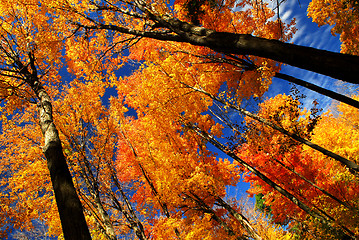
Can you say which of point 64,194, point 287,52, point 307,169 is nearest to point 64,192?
point 64,194

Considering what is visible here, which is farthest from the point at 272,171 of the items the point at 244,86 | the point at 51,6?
the point at 51,6

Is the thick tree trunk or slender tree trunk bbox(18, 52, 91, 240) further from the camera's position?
slender tree trunk bbox(18, 52, 91, 240)

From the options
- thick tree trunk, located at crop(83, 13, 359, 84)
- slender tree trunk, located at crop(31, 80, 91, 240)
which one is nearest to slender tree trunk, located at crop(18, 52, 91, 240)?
slender tree trunk, located at crop(31, 80, 91, 240)

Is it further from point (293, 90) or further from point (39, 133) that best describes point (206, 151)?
point (39, 133)

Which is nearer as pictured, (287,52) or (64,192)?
(287,52)

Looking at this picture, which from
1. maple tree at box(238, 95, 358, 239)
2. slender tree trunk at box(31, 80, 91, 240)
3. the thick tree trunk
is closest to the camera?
the thick tree trunk

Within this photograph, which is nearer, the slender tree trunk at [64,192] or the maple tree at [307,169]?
the slender tree trunk at [64,192]

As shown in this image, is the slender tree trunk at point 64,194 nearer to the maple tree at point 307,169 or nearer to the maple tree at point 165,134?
the maple tree at point 165,134

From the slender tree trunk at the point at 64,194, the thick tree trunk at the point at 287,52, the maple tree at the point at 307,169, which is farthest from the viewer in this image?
the maple tree at the point at 307,169

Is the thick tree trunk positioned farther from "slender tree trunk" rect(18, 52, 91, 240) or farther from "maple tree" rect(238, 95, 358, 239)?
"maple tree" rect(238, 95, 358, 239)

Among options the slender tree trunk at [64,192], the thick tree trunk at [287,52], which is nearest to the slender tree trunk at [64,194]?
the slender tree trunk at [64,192]

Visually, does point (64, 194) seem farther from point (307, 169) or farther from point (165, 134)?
point (307, 169)

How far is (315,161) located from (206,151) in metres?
6.29

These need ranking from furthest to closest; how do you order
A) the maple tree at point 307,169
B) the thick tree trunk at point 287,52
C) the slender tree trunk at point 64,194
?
1. the maple tree at point 307,169
2. the slender tree trunk at point 64,194
3. the thick tree trunk at point 287,52
